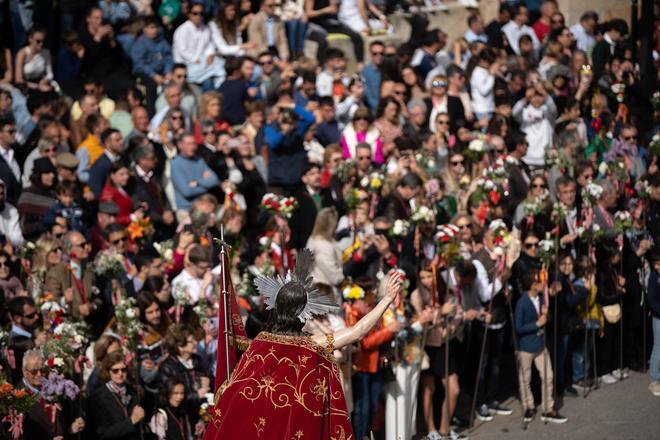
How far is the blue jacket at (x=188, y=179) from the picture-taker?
15.6 meters

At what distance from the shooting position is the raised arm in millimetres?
8555

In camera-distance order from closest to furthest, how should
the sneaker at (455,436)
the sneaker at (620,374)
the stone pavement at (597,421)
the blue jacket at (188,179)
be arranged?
1. the sneaker at (455,436)
2. the stone pavement at (597,421)
3. the sneaker at (620,374)
4. the blue jacket at (188,179)

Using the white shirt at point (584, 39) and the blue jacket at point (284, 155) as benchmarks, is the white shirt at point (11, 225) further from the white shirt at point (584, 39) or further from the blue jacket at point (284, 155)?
the white shirt at point (584, 39)

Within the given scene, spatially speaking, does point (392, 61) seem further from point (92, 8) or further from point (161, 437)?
point (161, 437)

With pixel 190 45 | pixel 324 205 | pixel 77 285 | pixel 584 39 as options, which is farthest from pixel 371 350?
pixel 584 39

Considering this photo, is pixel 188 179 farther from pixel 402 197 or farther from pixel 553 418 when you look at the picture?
pixel 553 418

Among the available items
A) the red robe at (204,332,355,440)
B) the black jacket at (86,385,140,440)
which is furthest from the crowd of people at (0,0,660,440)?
the red robe at (204,332,355,440)

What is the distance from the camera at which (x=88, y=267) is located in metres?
13.1

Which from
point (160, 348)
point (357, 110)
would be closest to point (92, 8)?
point (357, 110)

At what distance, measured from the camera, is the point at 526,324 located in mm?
13672

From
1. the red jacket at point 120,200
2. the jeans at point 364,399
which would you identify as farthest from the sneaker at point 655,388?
the red jacket at point 120,200

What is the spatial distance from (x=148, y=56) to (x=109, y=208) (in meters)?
4.09

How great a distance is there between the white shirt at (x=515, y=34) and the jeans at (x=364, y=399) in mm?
9936

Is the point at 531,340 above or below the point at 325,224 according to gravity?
below
